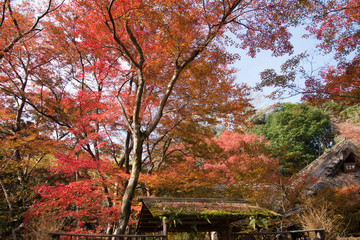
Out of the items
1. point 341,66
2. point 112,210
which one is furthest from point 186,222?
point 341,66

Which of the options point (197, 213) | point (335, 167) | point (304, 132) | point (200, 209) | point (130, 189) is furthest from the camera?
point (304, 132)

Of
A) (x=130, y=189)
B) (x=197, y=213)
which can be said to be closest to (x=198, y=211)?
(x=197, y=213)

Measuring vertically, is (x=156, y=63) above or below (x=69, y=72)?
below

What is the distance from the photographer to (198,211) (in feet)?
13.1

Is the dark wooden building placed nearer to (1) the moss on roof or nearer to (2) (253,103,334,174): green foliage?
(1) the moss on roof

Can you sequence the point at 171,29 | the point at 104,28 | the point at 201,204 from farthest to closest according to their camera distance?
the point at 104,28 < the point at 171,29 < the point at 201,204

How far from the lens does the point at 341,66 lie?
7367mm

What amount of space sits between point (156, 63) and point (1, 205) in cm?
813

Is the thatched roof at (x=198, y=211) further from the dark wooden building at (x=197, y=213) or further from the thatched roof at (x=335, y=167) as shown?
the thatched roof at (x=335, y=167)

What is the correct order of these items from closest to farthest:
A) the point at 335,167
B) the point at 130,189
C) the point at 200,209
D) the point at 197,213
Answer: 1. the point at 197,213
2. the point at 200,209
3. the point at 130,189
4. the point at 335,167

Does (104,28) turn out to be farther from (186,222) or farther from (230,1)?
(186,222)

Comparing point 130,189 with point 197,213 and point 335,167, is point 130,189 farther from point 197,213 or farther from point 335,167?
point 335,167

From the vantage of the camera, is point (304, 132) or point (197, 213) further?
→ point (304, 132)

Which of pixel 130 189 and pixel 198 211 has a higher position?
pixel 130 189
